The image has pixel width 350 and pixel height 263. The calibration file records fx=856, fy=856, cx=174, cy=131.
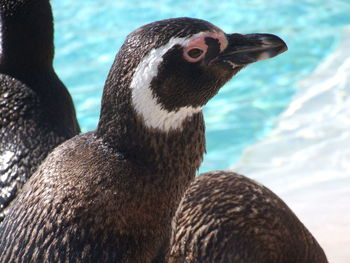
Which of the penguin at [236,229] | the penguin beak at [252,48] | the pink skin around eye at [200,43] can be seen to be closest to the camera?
the pink skin around eye at [200,43]

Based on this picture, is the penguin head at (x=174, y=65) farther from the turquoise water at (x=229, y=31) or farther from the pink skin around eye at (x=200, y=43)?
the turquoise water at (x=229, y=31)

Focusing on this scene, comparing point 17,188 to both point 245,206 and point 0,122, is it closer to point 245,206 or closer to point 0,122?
point 0,122

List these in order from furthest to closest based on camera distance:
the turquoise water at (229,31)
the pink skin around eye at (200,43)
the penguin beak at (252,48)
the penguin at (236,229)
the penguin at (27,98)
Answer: the turquoise water at (229,31) → the penguin at (27,98) → the penguin at (236,229) → the penguin beak at (252,48) → the pink skin around eye at (200,43)

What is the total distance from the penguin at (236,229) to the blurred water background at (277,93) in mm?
1289

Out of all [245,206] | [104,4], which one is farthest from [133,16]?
[245,206]

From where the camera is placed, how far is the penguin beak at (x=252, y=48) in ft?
11.2

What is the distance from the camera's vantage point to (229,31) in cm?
1003

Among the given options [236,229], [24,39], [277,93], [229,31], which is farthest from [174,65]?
[229,31]

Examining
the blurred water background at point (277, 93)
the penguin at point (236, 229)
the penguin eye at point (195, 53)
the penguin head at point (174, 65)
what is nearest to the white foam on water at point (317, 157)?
the blurred water background at point (277, 93)

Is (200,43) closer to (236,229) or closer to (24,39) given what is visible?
(236,229)

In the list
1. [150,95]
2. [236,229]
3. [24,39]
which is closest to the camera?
[150,95]

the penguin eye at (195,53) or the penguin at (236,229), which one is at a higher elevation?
the penguin eye at (195,53)

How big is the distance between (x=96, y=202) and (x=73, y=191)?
0.09m

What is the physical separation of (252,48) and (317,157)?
12.2 ft
